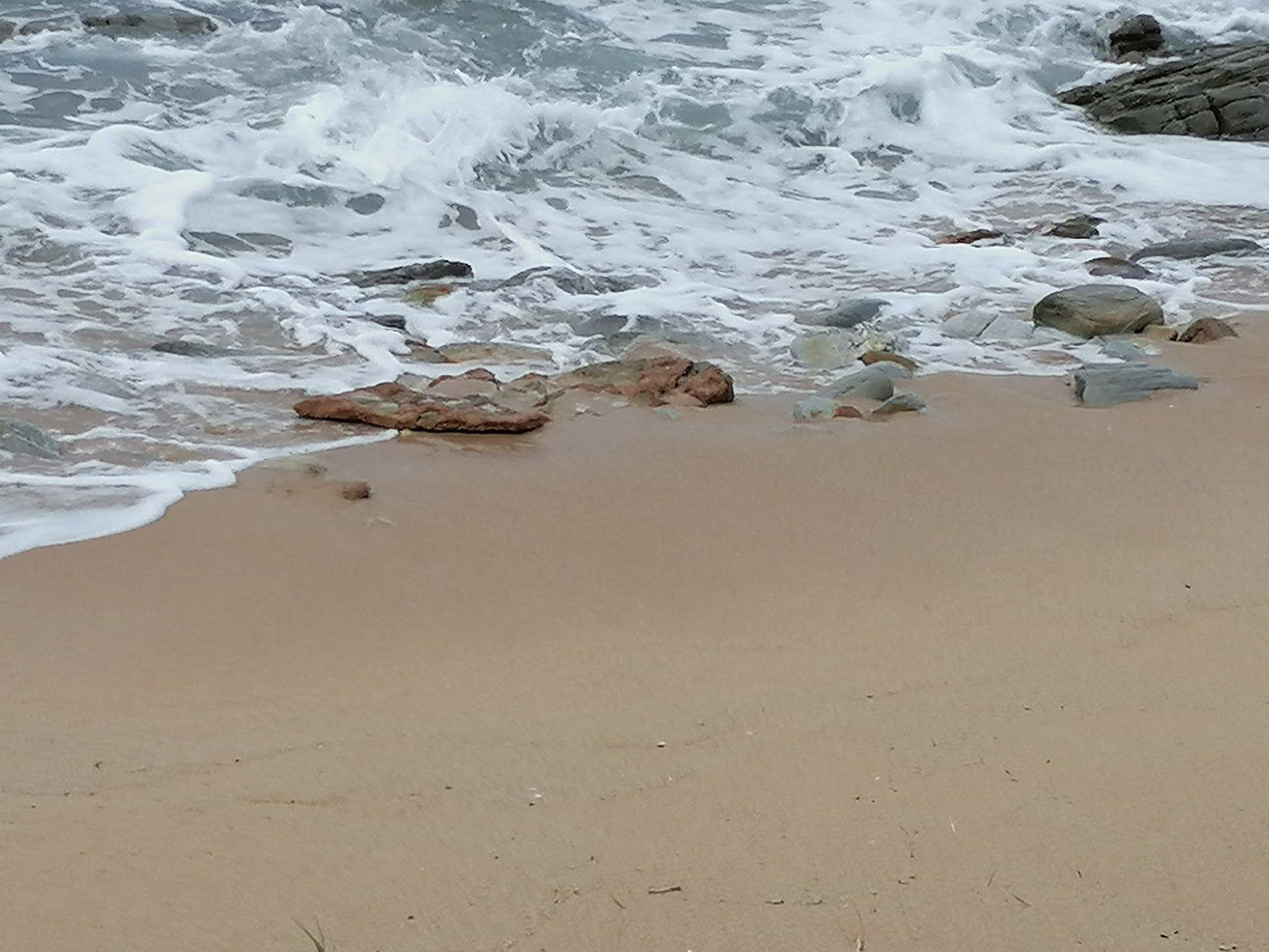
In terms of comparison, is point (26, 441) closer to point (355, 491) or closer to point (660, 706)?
point (355, 491)

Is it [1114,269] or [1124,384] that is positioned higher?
[1124,384]

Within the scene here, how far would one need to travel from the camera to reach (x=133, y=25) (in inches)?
441

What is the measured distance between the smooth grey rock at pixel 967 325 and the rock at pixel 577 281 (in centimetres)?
144

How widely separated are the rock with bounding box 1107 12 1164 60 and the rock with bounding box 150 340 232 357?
1021 centimetres

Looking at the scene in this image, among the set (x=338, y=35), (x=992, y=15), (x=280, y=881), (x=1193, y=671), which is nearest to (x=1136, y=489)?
(x=1193, y=671)

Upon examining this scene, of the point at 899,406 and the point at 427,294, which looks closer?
the point at 899,406

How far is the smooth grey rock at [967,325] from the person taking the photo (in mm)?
5941

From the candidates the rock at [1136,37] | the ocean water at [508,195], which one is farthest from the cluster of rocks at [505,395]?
the rock at [1136,37]

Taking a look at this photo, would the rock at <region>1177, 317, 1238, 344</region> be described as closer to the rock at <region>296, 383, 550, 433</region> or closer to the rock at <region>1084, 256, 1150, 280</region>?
the rock at <region>1084, 256, 1150, 280</region>

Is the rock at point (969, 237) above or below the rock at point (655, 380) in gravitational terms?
below

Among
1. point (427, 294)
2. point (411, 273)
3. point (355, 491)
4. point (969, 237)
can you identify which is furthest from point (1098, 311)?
point (355, 491)

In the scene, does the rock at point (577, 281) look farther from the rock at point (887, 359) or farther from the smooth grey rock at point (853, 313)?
the rock at point (887, 359)

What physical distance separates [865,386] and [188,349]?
2.48 meters

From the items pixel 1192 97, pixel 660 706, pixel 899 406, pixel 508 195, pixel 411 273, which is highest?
pixel 660 706
